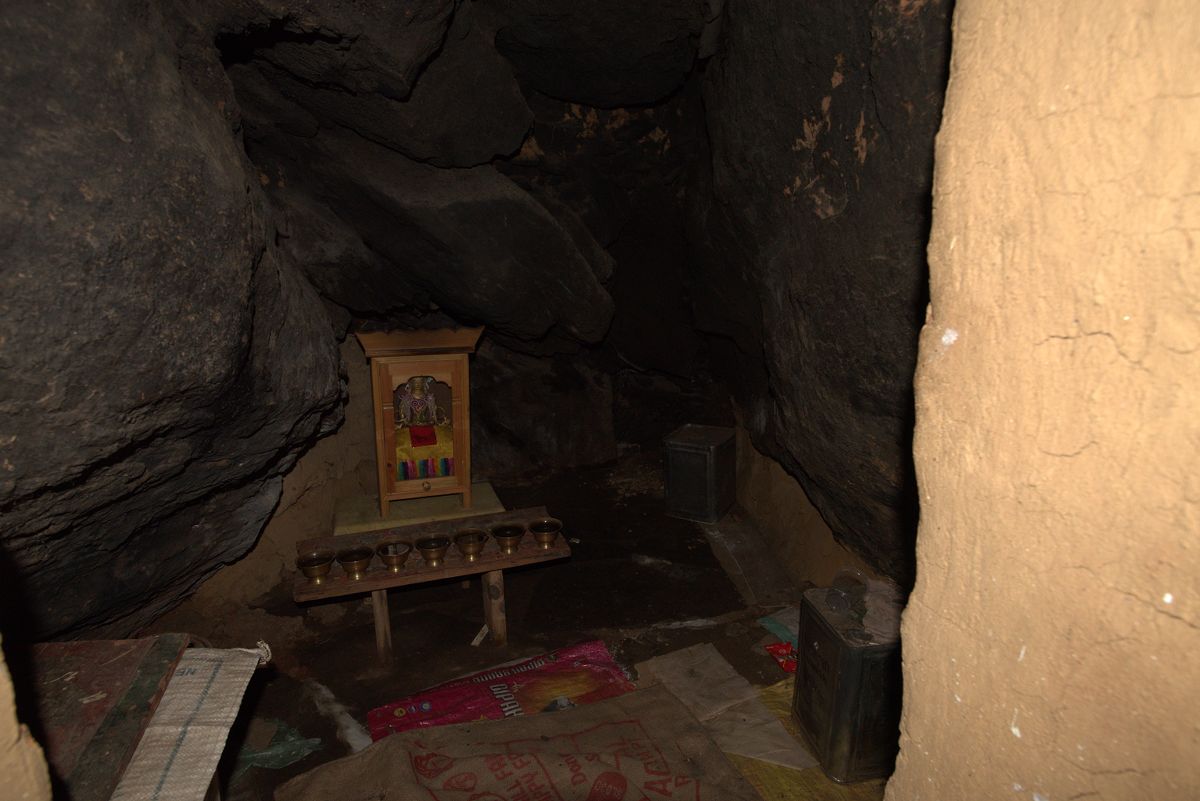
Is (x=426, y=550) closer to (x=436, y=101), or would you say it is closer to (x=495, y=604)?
(x=495, y=604)

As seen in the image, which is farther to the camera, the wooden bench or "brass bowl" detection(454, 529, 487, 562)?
"brass bowl" detection(454, 529, 487, 562)

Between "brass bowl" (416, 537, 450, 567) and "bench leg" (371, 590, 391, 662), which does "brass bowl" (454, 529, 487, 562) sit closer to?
"brass bowl" (416, 537, 450, 567)

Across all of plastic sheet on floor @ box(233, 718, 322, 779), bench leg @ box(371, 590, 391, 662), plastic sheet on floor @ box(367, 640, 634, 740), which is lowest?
plastic sheet on floor @ box(233, 718, 322, 779)

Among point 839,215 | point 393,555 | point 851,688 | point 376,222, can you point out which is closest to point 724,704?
point 851,688

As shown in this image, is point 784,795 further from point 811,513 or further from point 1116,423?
point 1116,423

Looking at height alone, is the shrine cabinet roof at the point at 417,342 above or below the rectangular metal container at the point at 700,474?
above

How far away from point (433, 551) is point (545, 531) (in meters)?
0.74

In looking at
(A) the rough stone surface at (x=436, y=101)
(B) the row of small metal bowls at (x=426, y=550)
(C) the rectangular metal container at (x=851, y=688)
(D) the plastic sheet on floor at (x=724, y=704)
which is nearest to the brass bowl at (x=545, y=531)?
(B) the row of small metal bowls at (x=426, y=550)

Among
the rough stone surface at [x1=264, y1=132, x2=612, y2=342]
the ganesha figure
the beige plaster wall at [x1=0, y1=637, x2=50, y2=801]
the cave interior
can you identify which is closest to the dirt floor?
the cave interior

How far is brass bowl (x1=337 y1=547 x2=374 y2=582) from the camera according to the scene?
409 centimetres

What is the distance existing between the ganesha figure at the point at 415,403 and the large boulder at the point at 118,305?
146 centimetres

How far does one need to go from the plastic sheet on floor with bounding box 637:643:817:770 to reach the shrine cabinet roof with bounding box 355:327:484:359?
2480mm

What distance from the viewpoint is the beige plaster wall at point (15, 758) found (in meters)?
1.01

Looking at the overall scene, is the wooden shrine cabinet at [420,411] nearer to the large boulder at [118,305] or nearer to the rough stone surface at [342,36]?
the large boulder at [118,305]
